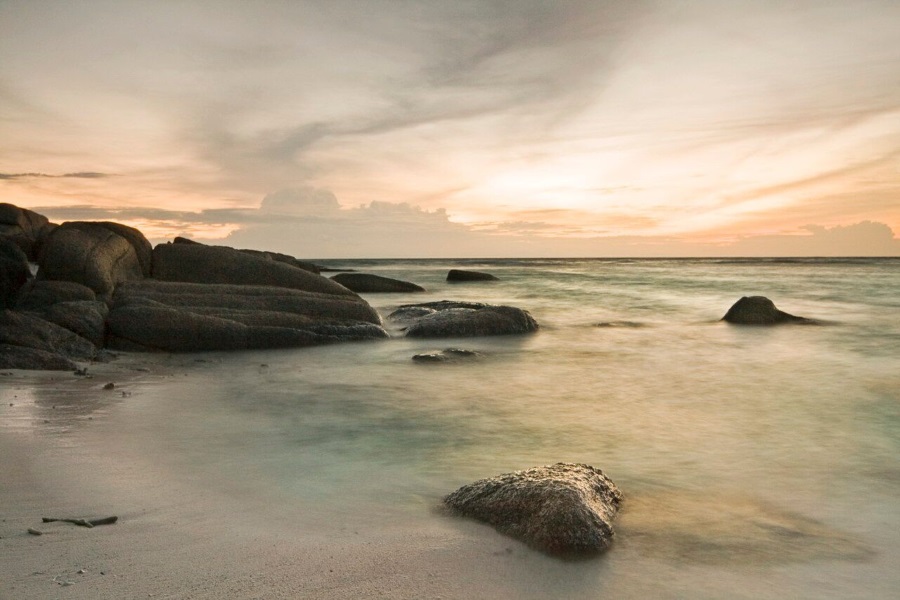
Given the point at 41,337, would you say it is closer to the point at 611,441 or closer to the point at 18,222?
the point at 611,441

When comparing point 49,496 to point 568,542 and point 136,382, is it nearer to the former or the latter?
point 568,542

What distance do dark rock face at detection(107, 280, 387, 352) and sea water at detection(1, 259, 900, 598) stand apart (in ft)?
1.87

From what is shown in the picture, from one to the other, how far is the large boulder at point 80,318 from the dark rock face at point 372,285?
14.1 meters

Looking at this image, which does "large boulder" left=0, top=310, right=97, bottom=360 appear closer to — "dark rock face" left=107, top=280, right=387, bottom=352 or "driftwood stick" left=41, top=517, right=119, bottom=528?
"dark rock face" left=107, top=280, right=387, bottom=352

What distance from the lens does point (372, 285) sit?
25188 mm

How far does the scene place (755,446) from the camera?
6.34m

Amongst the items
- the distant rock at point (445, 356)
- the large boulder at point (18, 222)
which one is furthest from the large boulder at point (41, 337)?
the large boulder at point (18, 222)

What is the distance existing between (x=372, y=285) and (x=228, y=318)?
43.4 ft

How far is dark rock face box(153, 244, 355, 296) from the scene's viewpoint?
570 inches

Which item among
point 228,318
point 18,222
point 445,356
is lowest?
point 445,356

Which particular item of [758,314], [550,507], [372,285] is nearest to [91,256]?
[550,507]

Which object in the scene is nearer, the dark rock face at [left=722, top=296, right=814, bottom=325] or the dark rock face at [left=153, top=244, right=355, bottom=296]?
the dark rock face at [left=153, top=244, right=355, bottom=296]

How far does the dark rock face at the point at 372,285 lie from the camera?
25.2m

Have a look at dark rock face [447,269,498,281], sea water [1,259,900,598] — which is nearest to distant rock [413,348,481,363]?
sea water [1,259,900,598]
